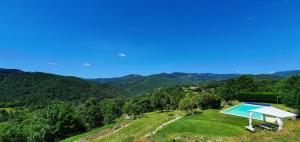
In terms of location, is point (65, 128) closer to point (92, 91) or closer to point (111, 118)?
point (111, 118)

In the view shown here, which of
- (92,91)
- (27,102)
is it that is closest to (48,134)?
(27,102)

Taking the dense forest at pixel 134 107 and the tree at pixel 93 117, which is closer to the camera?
the dense forest at pixel 134 107

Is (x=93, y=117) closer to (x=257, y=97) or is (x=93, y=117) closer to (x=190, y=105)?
(x=190, y=105)

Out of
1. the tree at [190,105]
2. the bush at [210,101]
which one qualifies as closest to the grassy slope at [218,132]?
the tree at [190,105]

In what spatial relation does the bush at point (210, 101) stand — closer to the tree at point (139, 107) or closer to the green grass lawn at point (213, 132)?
the green grass lawn at point (213, 132)

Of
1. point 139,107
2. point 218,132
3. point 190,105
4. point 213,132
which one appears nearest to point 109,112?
point 139,107
